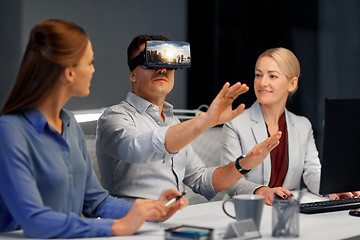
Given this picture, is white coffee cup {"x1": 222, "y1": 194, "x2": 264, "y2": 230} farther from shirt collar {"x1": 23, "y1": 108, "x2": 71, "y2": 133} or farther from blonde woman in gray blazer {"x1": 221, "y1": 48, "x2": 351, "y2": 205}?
blonde woman in gray blazer {"x1": 221, "y1": 48, "x2": 351, "y2": 205}

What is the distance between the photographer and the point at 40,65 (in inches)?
69.6

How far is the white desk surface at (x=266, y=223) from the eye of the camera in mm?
1828

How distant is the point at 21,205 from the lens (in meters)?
1.66

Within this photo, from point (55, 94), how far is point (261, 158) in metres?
0.96

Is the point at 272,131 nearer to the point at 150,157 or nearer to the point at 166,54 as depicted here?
the point at 166,54

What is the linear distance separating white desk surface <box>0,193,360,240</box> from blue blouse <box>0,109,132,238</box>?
101mm

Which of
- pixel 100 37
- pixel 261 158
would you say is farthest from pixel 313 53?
pixel 261 158

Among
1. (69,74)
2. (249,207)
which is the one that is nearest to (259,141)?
(249,207)

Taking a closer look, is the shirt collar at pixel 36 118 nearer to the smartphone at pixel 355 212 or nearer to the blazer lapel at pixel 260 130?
the smartphone at pixel 355 212

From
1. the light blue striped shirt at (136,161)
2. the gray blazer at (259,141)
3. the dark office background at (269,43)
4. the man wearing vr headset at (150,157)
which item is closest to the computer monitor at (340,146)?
the man wearing vr headset at (150,157)

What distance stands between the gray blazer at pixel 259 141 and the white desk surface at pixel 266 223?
64cm

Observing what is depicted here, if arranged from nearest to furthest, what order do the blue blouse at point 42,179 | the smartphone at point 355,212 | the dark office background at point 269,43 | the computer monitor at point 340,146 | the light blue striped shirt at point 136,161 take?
the blue blouse at point 42,179 → the computer monitor at point 340,146 → the smartphone at point 355,212 → the light blue striped shirt at point 136,161 → the dark office background at point 269,43

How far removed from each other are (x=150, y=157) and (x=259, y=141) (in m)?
0.96

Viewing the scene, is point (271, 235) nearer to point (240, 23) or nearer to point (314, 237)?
point (314, 237)
